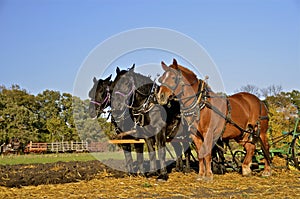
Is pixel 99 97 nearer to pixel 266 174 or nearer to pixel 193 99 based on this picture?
pixel 193 99

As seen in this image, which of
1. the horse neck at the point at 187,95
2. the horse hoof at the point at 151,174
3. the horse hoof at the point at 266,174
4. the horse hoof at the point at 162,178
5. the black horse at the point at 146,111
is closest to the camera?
the horse neck at the point at 187,95

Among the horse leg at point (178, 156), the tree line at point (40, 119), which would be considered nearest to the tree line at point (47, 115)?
the tree line at point (40, 119)

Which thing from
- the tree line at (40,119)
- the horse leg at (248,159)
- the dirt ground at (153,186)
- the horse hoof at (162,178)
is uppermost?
the tree line at (40,119)

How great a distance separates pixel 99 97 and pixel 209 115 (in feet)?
9.46

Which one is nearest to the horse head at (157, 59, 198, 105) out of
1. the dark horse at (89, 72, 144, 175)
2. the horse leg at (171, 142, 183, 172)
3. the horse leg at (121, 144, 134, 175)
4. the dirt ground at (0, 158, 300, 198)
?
the dirt ground at (0, 158, 300, 198)

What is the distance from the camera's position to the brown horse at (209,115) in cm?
867

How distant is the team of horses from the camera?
351 inches

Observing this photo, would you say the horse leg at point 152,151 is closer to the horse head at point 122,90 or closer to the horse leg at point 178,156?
the horse head at point 122,90

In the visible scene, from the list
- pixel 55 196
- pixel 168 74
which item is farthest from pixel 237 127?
pixel 55 196

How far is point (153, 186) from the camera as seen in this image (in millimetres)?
8602

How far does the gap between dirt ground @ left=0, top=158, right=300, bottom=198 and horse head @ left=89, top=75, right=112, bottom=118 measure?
1650 millimetres

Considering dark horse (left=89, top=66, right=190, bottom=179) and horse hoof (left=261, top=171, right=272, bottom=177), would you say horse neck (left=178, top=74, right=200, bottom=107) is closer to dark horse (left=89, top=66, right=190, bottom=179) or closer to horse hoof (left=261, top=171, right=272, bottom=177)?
dark horse (left=89, top=66, right=190, bottom=179)

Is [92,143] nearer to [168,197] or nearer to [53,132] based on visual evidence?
[53,132]

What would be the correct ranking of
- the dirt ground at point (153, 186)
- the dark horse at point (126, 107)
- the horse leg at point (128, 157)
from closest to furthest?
the dirt ground at point (153, 186) < the dark horse at point (126, 107) < the horse leg at point (128, 157)
